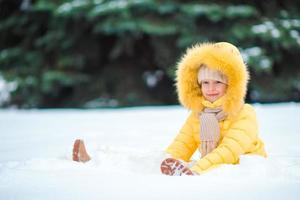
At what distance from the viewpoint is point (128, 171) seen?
6.88 feet

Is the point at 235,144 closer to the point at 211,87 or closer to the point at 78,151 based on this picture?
the point at 211,87

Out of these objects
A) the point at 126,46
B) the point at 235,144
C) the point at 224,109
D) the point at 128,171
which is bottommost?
the point at 128,171

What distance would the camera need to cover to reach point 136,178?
5.72ft

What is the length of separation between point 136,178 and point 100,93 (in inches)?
205

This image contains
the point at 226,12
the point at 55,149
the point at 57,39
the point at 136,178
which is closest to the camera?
the point at 136,178

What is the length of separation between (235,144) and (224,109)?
18 centimetres

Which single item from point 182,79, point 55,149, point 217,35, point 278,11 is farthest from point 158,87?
point 182,79

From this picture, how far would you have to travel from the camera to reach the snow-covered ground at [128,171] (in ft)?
5.12

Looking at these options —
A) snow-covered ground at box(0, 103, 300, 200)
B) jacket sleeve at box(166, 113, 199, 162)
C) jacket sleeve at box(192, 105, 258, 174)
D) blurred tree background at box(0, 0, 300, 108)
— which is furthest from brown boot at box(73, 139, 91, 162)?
blurred tree background at box(0, 0, 300, 108)

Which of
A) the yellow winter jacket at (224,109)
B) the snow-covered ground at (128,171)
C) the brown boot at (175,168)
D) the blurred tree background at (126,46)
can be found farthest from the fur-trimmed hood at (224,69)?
the blurred tree background at (126,46)

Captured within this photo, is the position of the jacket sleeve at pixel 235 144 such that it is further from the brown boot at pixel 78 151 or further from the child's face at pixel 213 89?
the brown boot at pixel 78 151

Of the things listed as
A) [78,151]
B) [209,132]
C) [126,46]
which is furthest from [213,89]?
[126,46]

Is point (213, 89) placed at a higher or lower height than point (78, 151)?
higher

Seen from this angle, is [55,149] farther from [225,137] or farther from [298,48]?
[298,48]
